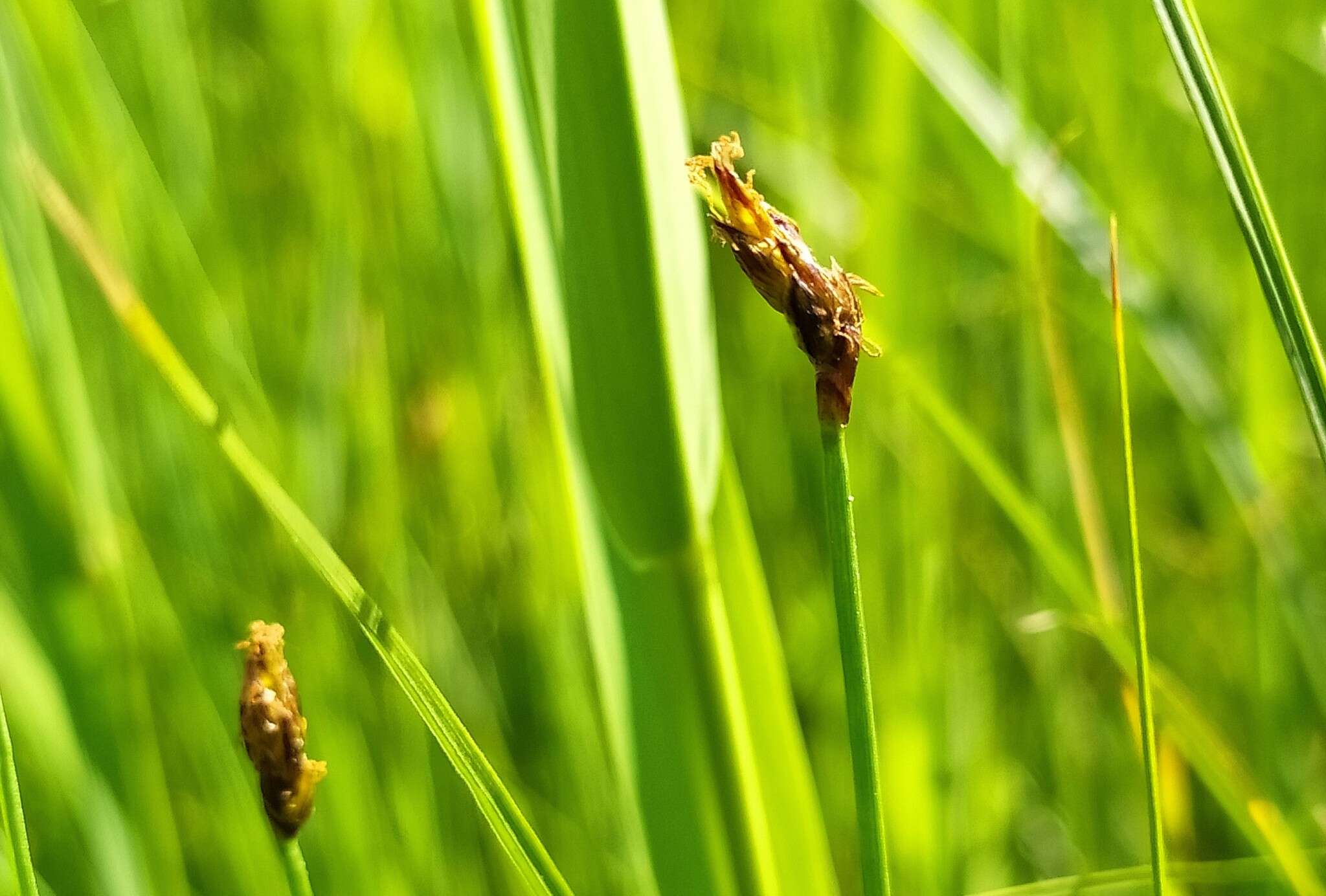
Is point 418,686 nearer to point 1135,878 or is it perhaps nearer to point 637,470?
point 637,470

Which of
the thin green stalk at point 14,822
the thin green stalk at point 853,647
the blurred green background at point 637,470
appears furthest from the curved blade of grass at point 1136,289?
the thin green stalk at point 14,822

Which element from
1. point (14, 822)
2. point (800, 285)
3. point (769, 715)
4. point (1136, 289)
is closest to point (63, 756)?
point (14, 822)

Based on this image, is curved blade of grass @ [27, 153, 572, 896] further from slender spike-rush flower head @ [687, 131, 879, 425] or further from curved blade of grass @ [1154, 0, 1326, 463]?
curved blade of grass @ [1154, 0, 1326, 463]

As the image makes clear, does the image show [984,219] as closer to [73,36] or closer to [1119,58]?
[1119,58]

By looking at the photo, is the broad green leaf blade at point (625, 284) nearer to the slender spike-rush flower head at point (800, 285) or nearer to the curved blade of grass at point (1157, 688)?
the slender spike-rush flower head at point (800, 285)

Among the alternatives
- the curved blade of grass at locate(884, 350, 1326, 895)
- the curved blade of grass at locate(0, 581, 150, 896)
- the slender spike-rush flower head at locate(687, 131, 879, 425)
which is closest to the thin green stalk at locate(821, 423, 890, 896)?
the slender spike-rush flower head at locate(687, 131, 879, 425)
